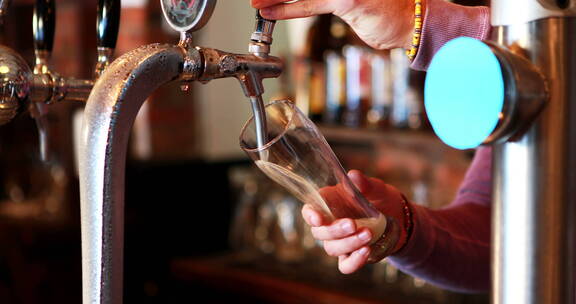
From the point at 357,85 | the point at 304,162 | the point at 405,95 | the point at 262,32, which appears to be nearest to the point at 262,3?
the point at 262,32

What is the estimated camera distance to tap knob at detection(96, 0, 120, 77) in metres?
0.69

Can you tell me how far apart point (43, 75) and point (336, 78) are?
5.68 ft

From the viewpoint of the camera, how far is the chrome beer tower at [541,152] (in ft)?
1.56

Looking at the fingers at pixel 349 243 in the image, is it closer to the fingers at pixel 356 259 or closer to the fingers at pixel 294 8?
the fingers at pixel 356 259

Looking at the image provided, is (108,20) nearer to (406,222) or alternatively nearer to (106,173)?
(106,173)

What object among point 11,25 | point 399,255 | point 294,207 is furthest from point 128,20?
point 399,255

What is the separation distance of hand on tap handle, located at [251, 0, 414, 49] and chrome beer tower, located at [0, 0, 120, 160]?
0.59ft

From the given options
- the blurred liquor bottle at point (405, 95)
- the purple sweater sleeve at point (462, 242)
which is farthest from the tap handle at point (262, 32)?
the blurred liquor bottle at point (405, 95)

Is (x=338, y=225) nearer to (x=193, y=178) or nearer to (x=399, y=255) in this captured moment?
(x=399, y=255)

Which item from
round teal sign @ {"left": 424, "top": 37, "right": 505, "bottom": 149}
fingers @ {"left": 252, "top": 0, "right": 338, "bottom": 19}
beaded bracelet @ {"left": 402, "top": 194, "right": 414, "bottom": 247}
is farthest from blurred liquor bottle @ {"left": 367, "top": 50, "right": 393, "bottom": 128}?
round teal sign @ {"left": 424, "top": 37, "right": 505, "bottom": 149}

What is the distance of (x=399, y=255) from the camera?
0.89 m

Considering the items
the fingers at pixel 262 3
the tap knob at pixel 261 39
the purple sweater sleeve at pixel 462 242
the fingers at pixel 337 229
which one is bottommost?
the purple sweater sleeve at pixel 462 242

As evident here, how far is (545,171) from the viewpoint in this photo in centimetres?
48

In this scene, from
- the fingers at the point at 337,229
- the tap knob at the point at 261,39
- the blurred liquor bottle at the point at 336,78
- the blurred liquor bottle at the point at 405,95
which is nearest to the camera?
the tap knob at the point at 261,39
